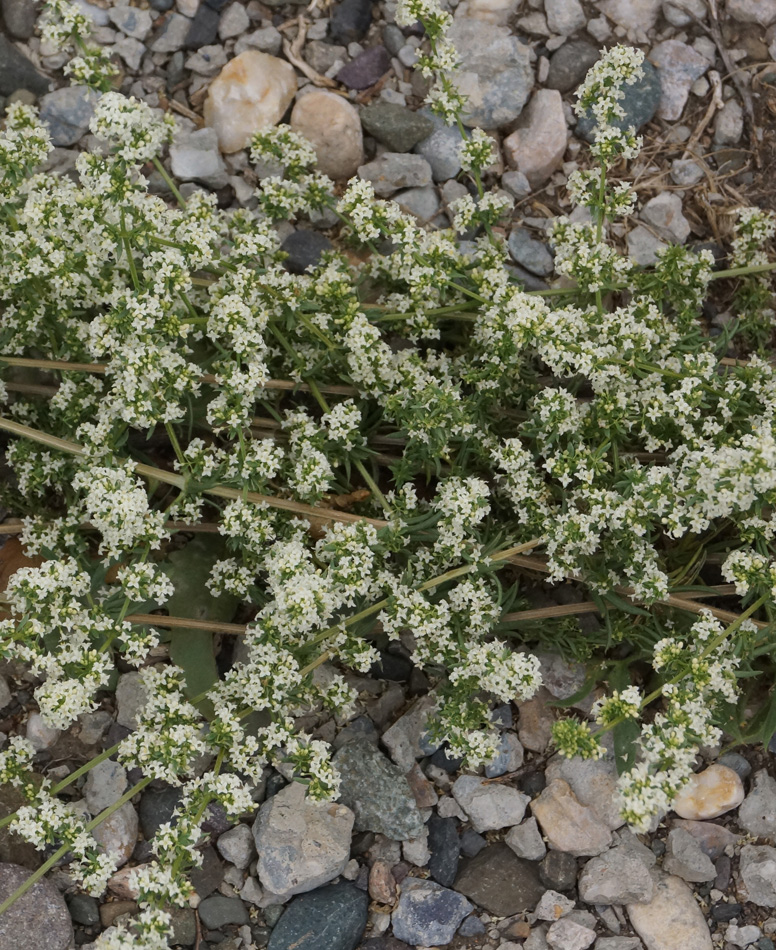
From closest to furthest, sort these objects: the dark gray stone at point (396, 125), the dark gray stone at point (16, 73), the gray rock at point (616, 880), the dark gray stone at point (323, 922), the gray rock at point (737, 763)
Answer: the dark gray stone at point (323, 922) < the gray rock at point (616, 880) < the gray rock at point (737, 763) < the dark gray stone at point (16, 73) < the dark gray stone at point (396, 125)

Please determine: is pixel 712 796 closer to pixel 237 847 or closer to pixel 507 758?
pixel 507 758

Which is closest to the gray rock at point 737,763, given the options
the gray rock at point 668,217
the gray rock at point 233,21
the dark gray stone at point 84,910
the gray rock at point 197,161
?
the gray rock at point 668,217

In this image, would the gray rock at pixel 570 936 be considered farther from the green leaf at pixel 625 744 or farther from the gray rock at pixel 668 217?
the gray rock at pixel 668 217

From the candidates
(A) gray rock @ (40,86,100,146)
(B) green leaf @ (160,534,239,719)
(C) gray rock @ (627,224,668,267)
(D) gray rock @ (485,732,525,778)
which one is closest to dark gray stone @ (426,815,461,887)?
(D) gray rock @ (485,732,525,778)

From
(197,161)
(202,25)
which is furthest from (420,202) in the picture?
(202,25)

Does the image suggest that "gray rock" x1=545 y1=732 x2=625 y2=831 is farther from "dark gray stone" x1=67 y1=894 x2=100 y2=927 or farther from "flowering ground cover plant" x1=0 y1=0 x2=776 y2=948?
"dark gray stone" x1=67 y1=894 x2=100 y2=927

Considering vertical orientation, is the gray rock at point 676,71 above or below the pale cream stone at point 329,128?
above

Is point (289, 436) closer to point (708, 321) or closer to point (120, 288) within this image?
point (120, 288)
